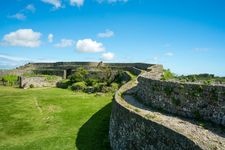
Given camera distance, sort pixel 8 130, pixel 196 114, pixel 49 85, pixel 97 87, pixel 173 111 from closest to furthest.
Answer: pixel 196 114 → pixel 173 111 → pixel 8 130 → pixel 97 87 → pixel 49 85

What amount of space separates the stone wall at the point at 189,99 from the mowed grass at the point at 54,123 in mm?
4216

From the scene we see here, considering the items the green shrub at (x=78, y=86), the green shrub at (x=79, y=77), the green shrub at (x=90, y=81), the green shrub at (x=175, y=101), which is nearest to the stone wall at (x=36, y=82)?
the green shrub at (x=79, y=77)

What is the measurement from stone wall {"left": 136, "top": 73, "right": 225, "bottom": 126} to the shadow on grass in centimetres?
367

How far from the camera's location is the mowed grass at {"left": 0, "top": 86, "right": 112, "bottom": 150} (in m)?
18.8

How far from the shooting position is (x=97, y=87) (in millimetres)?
39969

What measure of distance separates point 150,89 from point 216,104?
5648 millimetres

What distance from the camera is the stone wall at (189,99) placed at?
12477mm

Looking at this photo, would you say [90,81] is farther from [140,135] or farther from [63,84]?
[140,135]

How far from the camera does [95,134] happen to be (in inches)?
792

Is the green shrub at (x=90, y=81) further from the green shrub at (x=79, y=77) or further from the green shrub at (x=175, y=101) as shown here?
the green shrub at (x=175, y=101)

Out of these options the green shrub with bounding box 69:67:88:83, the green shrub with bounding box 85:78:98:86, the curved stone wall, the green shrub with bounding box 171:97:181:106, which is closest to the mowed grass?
the curved stone wall

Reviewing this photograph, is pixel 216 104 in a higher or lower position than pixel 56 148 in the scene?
higher

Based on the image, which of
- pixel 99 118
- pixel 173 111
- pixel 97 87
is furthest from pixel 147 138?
pixel 97 87

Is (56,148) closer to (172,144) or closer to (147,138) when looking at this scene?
(147,138)
